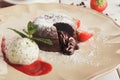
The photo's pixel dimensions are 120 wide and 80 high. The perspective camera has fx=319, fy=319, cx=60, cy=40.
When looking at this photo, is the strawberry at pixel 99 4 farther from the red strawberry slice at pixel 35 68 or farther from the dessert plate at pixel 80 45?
the red strawberry slice at pixel 35 68

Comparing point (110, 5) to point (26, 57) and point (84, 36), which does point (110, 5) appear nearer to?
point (84, 36)

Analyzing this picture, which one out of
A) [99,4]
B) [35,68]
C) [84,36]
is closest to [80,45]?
[84,36]

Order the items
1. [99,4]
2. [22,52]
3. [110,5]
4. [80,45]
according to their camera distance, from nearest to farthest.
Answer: [22,52]
[80,45]
[99,4]
[110,5]

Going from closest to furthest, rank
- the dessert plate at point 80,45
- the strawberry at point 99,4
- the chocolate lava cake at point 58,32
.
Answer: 1. the dessert plate at point 80,45
2. the chocolate lava cake at point 58,32
3. the strawberry at point 99,4

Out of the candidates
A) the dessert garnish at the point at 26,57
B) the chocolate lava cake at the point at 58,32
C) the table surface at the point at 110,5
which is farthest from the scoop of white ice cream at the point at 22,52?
the table surface at the point at 110,5

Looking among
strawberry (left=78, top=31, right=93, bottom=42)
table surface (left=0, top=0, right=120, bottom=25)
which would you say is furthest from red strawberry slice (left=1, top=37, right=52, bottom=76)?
table surface (left=0, top=0, right=120, bottom=25)

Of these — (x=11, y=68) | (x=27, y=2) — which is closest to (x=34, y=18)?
(x=27, y=2)
